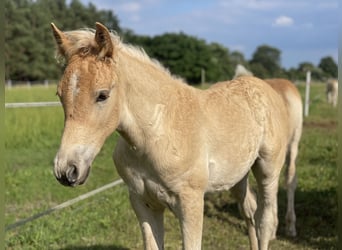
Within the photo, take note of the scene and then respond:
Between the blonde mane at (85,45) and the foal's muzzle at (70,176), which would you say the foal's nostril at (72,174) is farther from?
the blonde mane at (85,45)

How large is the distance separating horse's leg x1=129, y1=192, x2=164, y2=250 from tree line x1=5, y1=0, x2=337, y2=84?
13.1m

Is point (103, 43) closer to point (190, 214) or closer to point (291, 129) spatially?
point (190, 214)

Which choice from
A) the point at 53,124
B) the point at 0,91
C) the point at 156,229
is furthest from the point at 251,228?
→ the point at 53,124

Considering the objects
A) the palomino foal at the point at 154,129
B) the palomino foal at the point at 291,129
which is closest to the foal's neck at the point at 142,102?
the palomino foal at the point at 154,129

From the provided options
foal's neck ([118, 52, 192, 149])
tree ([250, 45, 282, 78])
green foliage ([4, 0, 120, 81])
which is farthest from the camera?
tree ([250, 45, 282, 78])

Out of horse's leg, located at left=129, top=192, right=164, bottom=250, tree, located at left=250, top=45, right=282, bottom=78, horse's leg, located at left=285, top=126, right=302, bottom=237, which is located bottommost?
tree, located at left=250, top=45, right=282, bottom=78

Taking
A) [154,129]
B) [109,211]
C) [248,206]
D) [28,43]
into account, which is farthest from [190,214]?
[28,43]

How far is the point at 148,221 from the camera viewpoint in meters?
3.14

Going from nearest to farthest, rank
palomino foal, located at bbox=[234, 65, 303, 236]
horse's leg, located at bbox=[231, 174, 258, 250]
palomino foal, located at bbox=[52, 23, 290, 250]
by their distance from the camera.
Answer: palomino foal, located at bbox=[52, 23, 290, 250], horse's leg, located at bbox=[231, 174, 258, 250], palomino foal, located at bbox=[234, 65, 303, 236]

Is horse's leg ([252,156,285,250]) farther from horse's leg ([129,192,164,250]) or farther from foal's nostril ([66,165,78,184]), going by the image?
foal's nostril ([66,165,78,184])

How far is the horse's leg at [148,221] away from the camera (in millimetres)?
3100

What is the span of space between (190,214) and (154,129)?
24.4 inches

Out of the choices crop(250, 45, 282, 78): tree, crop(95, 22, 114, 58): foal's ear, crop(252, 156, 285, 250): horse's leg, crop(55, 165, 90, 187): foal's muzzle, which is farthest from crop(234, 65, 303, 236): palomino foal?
crop(250, 45, 282, 78): tree

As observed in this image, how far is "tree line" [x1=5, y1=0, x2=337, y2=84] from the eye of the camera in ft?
112
